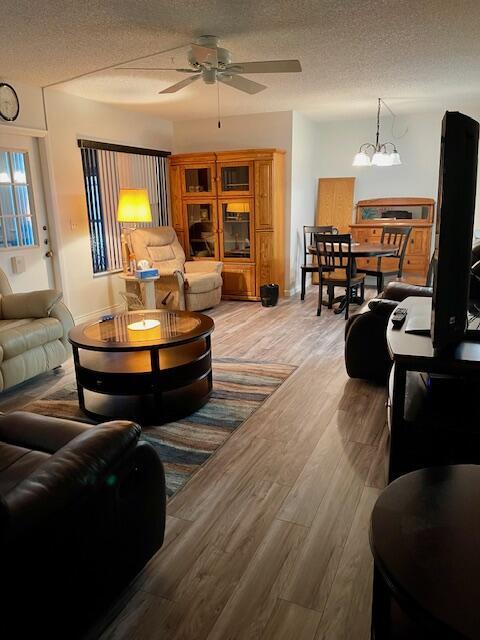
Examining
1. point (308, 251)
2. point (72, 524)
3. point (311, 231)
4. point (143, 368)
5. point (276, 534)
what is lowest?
point (276, 534)

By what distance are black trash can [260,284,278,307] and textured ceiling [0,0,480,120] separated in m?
2.22

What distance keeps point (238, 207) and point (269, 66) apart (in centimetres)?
311

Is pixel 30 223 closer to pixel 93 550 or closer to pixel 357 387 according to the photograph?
Answer: pixel 357 387

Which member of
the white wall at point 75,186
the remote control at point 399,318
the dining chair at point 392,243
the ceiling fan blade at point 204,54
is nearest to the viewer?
the remote control at point 399,318

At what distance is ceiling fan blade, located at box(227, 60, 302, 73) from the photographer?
3.16 m

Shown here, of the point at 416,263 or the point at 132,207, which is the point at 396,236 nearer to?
the point at 416,263

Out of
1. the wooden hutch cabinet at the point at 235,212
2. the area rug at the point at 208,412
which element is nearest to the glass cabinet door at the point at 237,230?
the wooden hutch cabinet at the point at 235,212

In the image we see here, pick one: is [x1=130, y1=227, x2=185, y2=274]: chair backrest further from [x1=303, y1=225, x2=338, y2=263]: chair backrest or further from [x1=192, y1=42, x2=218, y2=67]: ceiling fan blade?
[x1=192, y1=42, x2=218, y2=67]: ceiling fan blade

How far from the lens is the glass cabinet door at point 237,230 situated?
20.7 ft

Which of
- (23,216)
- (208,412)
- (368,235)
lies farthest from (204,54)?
(368,235)

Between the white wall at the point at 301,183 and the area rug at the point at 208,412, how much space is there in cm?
312

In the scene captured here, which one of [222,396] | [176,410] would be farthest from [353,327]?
[176,410]

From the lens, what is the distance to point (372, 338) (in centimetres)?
335

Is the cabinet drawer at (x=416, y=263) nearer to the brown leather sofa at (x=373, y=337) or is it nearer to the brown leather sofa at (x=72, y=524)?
the brown leather sofa at (x=373, y=337)
